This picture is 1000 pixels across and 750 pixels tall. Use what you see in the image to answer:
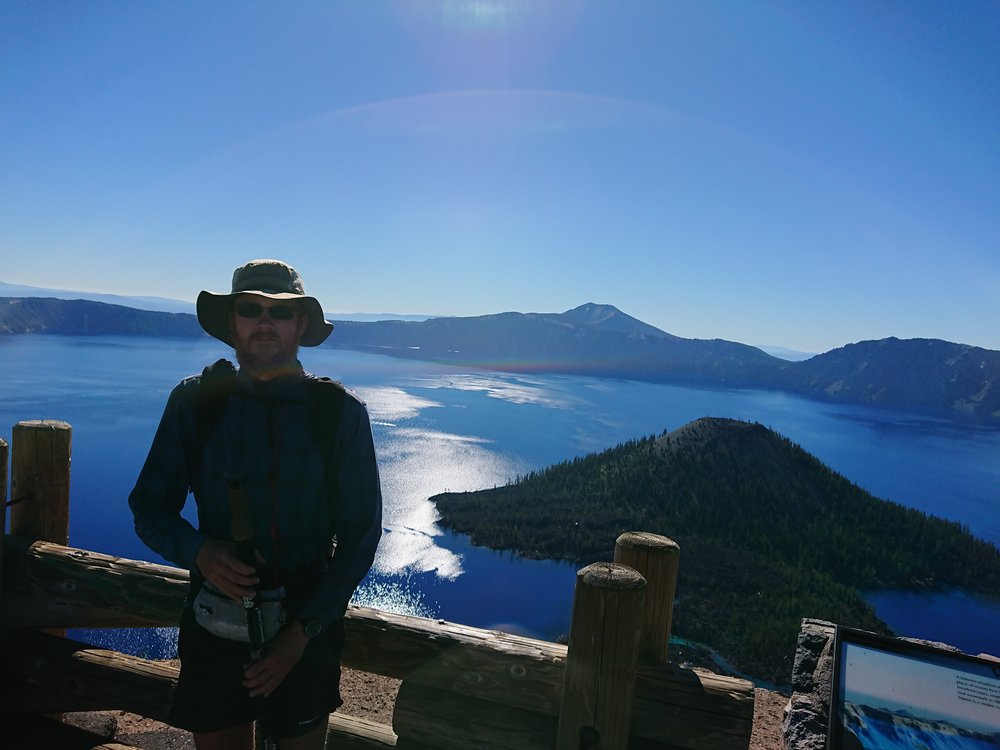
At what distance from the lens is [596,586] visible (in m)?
2.51

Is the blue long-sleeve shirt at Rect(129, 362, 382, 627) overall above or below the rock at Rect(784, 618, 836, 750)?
above

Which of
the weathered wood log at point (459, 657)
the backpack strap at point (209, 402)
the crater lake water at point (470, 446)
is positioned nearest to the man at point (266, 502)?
the backpack strap at point (209, 402)

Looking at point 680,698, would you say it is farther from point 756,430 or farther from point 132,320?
point 132,320

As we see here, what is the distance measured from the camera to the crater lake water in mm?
36844

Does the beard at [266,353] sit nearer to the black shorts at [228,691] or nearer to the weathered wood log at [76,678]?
the black shorts at [228,691]

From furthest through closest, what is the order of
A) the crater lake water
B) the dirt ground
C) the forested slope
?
the crater lake water, the forested slope, the dirt ground

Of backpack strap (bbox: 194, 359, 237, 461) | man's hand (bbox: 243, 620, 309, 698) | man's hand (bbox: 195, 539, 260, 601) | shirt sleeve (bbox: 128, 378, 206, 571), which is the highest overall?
backpack strap (bbox: 194, 359, 237, 461)

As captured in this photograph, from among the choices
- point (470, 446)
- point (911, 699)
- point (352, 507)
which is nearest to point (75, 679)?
point (352, 507)

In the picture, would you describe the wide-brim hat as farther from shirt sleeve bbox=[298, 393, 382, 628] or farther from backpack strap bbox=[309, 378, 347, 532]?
shirt sleeve bbox=[298, 393, 382, 628]

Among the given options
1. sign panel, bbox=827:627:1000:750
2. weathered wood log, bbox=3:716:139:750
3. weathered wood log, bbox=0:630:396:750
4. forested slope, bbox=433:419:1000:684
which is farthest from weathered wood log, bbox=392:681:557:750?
forested slope, bbox=433:419:1000:684

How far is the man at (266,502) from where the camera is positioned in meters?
2.55

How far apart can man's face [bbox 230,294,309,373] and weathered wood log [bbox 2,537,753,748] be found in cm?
166

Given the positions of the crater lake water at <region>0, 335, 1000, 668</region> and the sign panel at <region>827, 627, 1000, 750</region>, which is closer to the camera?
the sign panel at <region>827, 627, 1000, 750</region>

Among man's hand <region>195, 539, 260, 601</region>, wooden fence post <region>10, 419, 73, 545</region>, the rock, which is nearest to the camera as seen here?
man's hand <region>195, 539, 260, 601</region>
